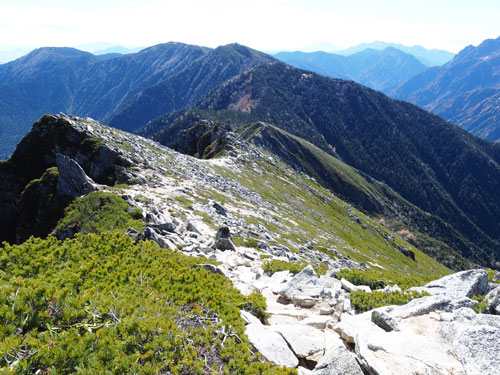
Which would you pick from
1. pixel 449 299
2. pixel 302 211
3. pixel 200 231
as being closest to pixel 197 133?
pixel 302 211

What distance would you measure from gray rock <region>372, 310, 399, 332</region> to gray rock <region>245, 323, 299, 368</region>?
4.47 m

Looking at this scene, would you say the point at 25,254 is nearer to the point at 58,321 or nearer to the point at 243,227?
the point at 58,321

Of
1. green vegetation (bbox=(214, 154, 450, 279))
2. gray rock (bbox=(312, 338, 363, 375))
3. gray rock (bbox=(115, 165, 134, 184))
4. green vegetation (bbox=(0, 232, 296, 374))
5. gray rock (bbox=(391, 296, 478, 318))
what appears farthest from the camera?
green vegetation (bbox=(214, 154, 450, 279))

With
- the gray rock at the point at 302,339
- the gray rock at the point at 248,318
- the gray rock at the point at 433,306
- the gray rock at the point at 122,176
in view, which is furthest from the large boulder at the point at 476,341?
the gray rock at the point at 122,176

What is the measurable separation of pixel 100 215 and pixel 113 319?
2328 cm

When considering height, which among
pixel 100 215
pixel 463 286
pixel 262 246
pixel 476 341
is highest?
pixel 476 341

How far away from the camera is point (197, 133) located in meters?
146

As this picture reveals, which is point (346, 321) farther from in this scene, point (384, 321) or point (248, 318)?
point (248, 318)

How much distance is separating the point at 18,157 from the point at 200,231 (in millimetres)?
51436

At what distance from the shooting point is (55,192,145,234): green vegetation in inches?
1115

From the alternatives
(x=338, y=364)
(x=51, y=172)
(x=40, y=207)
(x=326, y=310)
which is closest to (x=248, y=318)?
(x=338, y=364)

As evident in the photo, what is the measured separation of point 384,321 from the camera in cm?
1295

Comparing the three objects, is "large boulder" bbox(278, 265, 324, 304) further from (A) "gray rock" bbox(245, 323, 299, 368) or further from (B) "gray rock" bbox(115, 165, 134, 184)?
(B) "gray rock" bbox(115, 165, 134, 184)

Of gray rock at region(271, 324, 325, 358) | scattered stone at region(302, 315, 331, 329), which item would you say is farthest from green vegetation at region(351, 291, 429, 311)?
gray rock at region(271, 324, 325, 358)
